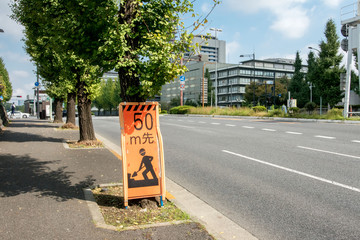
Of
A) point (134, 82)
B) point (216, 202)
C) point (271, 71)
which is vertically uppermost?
point (271, 71)

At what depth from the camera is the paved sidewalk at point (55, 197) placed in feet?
11.2

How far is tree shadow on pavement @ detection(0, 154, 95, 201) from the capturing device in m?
4.90

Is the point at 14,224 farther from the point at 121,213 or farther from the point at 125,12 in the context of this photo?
the point at 125,12

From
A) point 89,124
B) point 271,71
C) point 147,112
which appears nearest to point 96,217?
point 147,112

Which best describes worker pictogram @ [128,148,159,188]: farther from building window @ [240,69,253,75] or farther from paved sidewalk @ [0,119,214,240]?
building window @ [240,69,253,75]

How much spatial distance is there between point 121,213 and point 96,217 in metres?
0.38

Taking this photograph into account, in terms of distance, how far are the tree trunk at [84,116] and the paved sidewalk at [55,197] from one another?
228 cm

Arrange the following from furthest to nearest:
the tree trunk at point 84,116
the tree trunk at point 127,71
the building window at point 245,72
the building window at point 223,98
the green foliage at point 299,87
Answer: the building window at point 223,98
the building window at point 245,72
the green foliage at point 299,87
the tree trunk at point 84,116
the tree trunk at point 127,71

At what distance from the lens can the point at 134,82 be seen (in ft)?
15.0

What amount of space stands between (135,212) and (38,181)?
2.53m

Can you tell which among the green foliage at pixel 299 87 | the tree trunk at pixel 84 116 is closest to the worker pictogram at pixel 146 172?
the tree trunk at pixel 84 116

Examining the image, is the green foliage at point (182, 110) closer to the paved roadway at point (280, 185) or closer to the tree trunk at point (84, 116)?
the tree trunk at point (84, 116)

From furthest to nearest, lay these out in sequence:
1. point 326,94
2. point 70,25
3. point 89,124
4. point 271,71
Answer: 1. point 271,71
2. point 326,94
3. point 89,124
4. point 70,25

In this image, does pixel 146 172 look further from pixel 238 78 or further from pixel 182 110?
pixel 238 78
